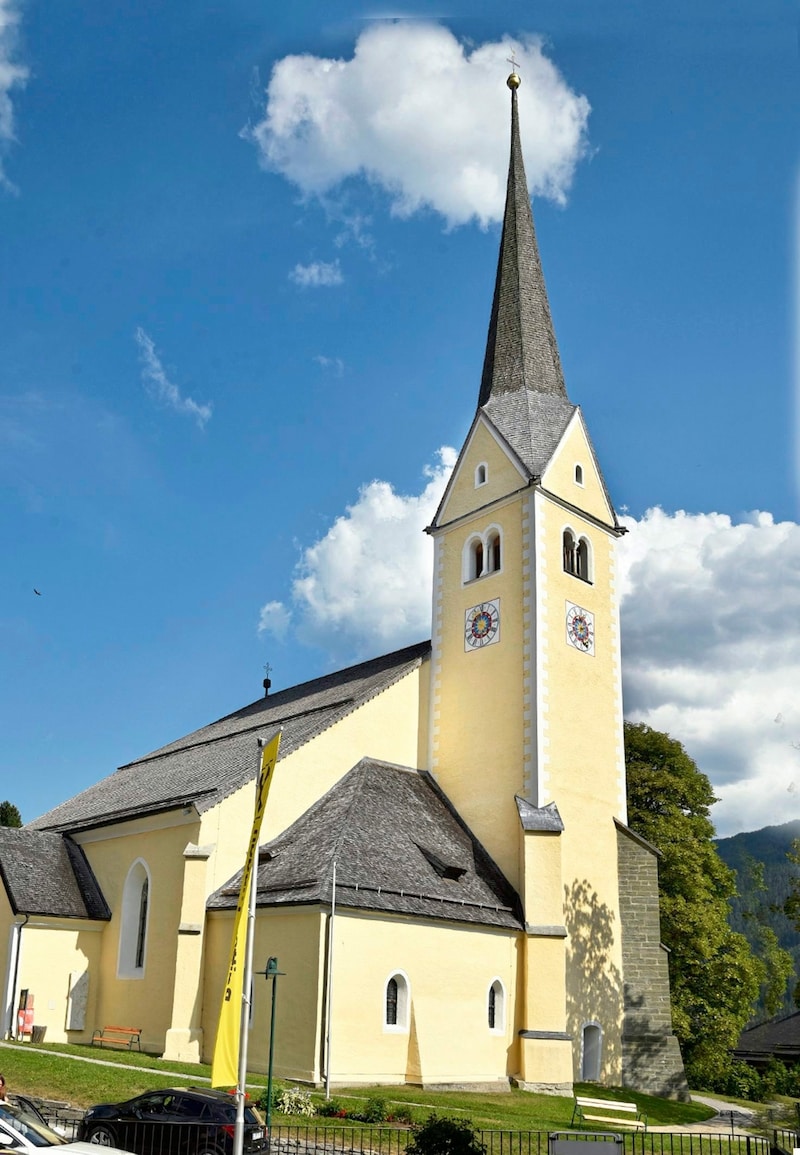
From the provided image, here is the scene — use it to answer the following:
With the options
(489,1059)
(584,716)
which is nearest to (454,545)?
(584,716)

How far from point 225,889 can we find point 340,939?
5071 mm

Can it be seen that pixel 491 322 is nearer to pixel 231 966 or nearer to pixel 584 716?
pixel 584 716

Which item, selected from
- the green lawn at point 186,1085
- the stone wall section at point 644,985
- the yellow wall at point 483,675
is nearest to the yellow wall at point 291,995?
the green lawn at point 186,1085

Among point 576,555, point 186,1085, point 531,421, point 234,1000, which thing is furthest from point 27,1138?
point 531,421

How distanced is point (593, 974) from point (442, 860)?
5518 millimetres

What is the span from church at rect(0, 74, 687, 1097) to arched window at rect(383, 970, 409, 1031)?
0.22 feet

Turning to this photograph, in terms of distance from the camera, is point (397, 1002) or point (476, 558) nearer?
point (397, 1002)

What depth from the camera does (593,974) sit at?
1177 inches

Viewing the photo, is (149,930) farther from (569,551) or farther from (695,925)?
(695,925)

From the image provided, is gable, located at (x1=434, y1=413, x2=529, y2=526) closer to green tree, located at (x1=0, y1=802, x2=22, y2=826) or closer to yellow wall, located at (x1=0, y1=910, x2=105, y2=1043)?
yellow wall, located at (x1=0, y1=910, x2=105, y2=1043)

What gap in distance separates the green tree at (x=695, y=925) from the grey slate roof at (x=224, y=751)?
11177 mm

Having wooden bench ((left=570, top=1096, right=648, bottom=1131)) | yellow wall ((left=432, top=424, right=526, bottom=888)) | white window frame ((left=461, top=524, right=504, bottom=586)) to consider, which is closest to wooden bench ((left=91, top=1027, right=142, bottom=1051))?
yellow wall ((left=432, top=424, right=526, bottom=888))

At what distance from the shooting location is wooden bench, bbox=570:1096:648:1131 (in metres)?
22.8

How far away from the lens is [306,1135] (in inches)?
662
